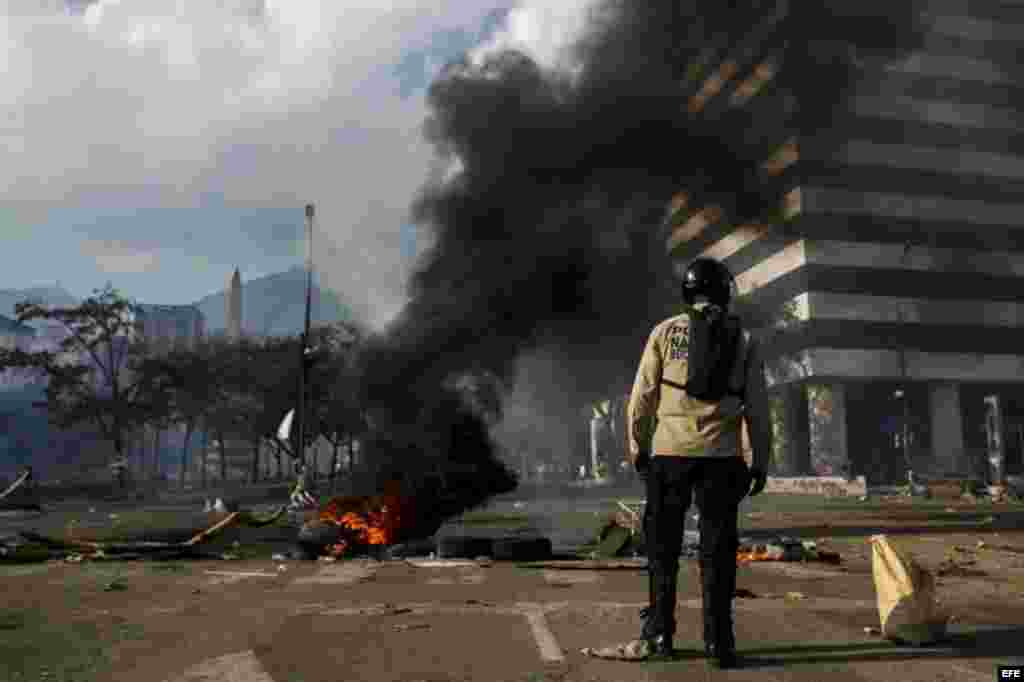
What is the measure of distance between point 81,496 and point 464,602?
43227 mm

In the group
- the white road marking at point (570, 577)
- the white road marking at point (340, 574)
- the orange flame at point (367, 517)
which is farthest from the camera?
the orange flame at point (367, 517)

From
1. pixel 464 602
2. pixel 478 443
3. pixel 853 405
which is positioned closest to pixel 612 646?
pixel 464 602

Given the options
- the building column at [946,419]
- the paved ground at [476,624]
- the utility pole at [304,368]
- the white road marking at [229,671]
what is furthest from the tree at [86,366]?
the building column at [946,419]

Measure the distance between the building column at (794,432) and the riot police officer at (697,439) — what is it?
57987 millimetres

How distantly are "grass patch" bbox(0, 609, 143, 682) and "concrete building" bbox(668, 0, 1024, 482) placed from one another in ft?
174

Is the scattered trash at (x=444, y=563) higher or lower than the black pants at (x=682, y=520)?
lower

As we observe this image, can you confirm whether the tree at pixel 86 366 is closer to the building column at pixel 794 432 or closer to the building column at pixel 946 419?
the building column at pixel 794 432

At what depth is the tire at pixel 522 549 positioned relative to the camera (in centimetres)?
1111

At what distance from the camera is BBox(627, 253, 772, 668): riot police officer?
4.70 m

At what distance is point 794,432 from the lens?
199 ft

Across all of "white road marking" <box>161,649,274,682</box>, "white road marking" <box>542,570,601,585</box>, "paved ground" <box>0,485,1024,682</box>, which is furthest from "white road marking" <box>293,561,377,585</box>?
"white road marking" <box>161,649,274,682</box>

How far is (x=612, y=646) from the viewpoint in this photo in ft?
16.5

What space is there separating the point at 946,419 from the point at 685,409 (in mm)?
63816

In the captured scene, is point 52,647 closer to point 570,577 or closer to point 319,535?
point 570,577
